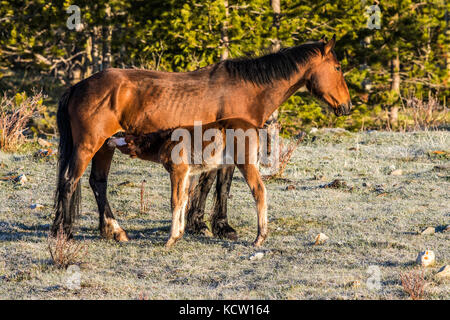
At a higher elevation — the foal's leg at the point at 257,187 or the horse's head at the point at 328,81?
the horse's head at the point at 328,81

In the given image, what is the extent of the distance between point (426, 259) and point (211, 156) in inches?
94.1

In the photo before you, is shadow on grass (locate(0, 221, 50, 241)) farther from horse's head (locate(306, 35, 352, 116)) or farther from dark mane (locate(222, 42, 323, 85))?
horse's head (locate(306, 35, 352, 116))

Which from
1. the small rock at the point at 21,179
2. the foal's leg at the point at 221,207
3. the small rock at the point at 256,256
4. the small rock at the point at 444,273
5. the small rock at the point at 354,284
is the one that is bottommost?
the small rock at the point at 354,284

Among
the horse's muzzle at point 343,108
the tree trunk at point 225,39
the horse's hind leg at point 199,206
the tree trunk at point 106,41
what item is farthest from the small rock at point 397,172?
the tree trunk at point 106,41

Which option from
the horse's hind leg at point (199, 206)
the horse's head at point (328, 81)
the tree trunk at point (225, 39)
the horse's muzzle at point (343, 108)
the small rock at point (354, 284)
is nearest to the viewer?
the small rock at point (354, 284)

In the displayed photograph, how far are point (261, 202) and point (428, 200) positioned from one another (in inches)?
128

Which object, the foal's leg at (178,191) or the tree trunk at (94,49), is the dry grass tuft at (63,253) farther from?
the tree trunk at (94,49)

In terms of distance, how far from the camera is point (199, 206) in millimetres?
7832

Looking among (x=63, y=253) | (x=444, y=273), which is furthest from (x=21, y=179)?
(x=444, y=273)

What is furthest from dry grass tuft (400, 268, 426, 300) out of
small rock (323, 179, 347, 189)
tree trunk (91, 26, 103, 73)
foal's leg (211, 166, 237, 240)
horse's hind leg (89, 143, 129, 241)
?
tree trunk (91, 26, 103, 73)

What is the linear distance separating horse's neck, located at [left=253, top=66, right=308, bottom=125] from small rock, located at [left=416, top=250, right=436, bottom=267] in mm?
2325

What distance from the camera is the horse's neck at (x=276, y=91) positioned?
7.41 m

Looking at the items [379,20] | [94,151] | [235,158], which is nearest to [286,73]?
[235,158]

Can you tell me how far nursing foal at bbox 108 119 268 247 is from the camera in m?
6.83
